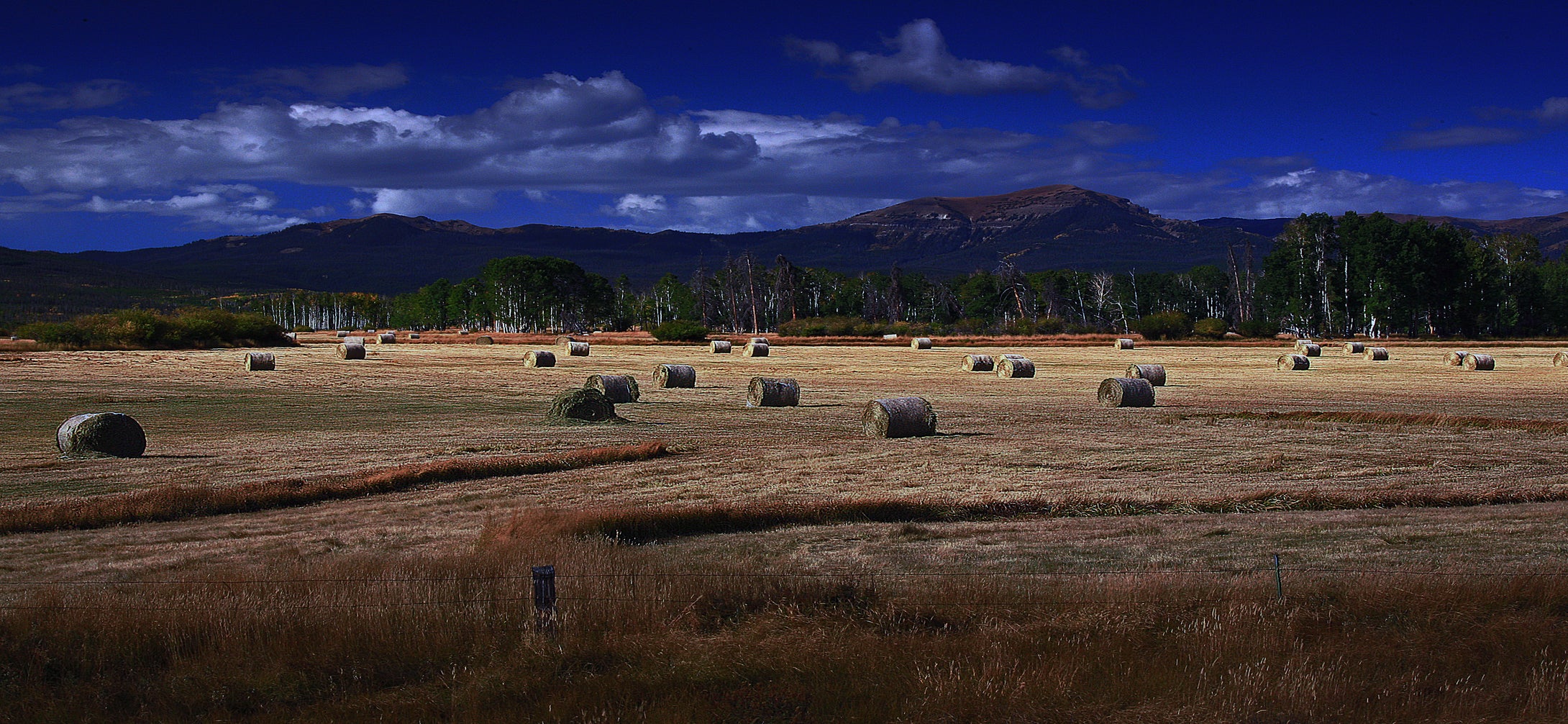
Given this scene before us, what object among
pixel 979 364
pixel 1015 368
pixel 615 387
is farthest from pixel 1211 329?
pixel 615 387

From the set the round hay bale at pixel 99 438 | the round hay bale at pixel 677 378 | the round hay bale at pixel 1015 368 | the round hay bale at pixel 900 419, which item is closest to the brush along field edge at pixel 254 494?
the round hay bale at pixel 99 438

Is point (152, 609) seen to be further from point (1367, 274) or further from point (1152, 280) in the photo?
point (1152, 280)

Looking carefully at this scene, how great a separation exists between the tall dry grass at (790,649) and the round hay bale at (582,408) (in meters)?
17.3

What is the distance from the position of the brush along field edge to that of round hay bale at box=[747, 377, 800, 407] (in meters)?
11.8

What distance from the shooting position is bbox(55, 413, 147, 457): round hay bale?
66.5 ft

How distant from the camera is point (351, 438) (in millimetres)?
23781

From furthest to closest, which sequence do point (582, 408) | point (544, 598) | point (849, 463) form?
point (582, 408) < point (849, 463) < point (544, 598)

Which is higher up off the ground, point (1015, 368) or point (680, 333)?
point (680, 333)

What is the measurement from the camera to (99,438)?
20266 millimetres

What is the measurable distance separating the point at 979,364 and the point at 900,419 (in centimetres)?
2765

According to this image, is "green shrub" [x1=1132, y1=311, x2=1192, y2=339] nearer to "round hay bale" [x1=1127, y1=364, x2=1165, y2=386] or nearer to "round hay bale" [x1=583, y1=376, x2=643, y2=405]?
"round hay bale" [x1=1127, y1=364, x2=1165, y2=386]

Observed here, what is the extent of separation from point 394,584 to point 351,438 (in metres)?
15.7

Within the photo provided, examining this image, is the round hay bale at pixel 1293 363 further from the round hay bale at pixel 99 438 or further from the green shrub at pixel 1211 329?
the round hay bale at pixel 99 438

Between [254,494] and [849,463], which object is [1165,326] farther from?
[254,494]
